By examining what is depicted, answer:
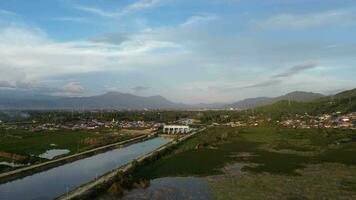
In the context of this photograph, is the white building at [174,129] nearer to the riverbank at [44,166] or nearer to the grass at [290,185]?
the riverbank at [44,166]

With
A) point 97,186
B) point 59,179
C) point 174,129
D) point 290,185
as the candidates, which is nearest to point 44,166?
point 59,179

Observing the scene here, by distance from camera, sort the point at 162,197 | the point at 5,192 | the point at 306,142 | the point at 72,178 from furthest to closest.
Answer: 1. the point at 306,142
2. the point at 72,178
3. the point at 5,192
4. the point at 162,197

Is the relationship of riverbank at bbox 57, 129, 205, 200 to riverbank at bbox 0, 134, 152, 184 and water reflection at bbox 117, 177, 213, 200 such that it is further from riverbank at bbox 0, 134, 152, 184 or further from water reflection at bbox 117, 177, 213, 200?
riverbank at bbox 0, 134, 152, 184

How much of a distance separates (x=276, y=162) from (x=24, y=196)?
1072 inches

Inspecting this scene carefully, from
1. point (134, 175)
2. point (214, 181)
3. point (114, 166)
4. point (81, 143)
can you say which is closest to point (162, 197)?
point (214, 181)

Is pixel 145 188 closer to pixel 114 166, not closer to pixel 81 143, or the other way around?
pixel 114 166

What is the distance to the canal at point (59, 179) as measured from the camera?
3316 cm

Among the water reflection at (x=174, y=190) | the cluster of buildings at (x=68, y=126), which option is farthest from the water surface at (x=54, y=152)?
the cluster of buildings at (x=68, y=126)

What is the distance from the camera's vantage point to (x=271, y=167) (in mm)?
43938

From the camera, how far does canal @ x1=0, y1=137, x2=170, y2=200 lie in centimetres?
3316

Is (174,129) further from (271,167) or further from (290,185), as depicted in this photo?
(290,185)

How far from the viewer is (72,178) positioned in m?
40.0

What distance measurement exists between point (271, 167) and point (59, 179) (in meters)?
21.1

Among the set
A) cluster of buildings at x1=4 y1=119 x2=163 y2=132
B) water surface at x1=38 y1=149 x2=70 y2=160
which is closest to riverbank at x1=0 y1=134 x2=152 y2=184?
water surface at x1=38 y1=149 x2=70 y2=160
